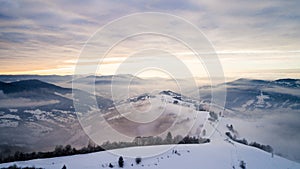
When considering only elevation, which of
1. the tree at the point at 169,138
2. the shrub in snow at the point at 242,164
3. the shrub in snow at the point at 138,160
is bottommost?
the shrub in snow at the point at 242,164

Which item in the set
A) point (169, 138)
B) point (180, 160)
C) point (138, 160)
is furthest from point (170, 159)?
point (169, 138)

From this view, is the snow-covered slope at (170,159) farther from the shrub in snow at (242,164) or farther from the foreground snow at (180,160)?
the shrub in snow at (242,164)

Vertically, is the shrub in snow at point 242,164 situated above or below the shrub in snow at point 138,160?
below

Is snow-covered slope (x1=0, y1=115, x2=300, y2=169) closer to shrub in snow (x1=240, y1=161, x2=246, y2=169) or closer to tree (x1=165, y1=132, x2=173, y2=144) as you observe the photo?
shrub in snow (x1=240, y1=161, x2=246, y2=169)

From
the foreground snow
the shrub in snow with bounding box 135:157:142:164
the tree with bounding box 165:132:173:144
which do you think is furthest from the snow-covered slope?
the tree with bounding box 165:132:173:144

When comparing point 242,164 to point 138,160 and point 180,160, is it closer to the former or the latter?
point 180,160

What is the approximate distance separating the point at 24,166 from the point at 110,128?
1785 cm

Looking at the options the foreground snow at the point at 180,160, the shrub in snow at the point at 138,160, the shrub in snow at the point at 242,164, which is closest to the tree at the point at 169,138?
the foreground snow at the point at 180,160

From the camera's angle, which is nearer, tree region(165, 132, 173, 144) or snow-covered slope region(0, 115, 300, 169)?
snow-covered slope region(0, 115, 300, 169)

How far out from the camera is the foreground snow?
21781 millimetres

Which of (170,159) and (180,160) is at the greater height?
(170,159)

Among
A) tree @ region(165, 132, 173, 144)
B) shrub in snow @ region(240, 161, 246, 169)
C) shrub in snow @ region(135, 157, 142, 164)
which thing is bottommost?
shrub in snow @ region(240, 161, 246, 169)

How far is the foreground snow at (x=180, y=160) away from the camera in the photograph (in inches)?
858

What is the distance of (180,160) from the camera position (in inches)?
934
